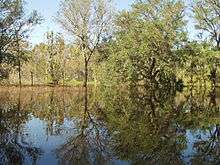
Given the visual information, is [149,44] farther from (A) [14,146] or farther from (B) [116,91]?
(A) [14,146]

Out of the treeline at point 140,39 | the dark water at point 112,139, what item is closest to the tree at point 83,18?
the treeline at point 140,39

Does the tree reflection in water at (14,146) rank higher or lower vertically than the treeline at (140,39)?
lower

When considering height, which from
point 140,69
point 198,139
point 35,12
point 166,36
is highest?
point 35,12

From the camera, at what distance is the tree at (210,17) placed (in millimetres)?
61219

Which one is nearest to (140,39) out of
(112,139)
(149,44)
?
(149,44)

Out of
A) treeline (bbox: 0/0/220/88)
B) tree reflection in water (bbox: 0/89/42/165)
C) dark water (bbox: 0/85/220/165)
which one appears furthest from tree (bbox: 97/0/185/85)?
tree reflection in water (bbox: 0/89/42/165)

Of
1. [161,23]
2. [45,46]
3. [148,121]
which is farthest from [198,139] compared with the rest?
[45,46]

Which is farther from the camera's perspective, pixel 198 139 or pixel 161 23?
pixel 161 23

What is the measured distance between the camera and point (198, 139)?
16875 millimetres

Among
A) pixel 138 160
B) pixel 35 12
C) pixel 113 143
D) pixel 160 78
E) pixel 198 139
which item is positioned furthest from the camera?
pixel 35 12

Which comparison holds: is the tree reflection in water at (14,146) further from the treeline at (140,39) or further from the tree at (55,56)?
the tree at (55,56)

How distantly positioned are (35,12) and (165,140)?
191ft

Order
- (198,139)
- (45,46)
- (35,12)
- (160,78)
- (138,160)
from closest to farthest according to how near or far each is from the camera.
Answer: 1. (138,160)
2. (198,139)
3. (160,78)
4. (35,12)
5. (45,46)

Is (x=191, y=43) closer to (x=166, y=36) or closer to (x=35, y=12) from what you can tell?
(x=166, y=36)
